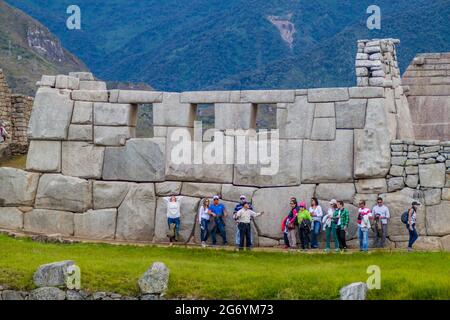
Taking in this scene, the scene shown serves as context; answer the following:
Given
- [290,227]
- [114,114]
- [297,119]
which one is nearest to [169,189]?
[114,114]

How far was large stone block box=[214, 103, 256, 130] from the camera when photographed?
27500 mm

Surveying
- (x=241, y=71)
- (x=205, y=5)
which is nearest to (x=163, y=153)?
(x=241, y=71)

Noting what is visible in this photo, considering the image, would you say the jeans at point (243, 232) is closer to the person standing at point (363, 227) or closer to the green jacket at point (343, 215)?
the green jacket at point (343, 215)

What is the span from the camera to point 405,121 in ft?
95.3

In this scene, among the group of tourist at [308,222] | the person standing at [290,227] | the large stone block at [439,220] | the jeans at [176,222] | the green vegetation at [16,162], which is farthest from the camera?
the green vegetation at [16,162]

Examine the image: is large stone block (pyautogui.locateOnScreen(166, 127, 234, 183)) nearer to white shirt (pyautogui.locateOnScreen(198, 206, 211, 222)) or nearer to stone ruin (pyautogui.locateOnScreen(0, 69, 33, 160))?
white shirt (pyautogui.locateOnScreen(198, 206, 211, 222))

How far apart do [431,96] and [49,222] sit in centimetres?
1090

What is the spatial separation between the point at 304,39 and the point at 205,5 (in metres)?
13.1

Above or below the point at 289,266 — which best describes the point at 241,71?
above

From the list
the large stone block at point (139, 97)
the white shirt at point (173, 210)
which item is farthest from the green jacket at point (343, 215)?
the large stone block at point (139, 97)

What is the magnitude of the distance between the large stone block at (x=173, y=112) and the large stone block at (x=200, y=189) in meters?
1.44

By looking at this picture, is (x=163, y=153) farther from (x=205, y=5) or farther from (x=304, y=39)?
(x=205, y=5)

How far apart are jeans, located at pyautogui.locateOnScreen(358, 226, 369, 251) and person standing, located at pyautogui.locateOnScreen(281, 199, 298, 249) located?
1.56m

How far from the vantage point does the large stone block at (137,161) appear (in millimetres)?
28438
